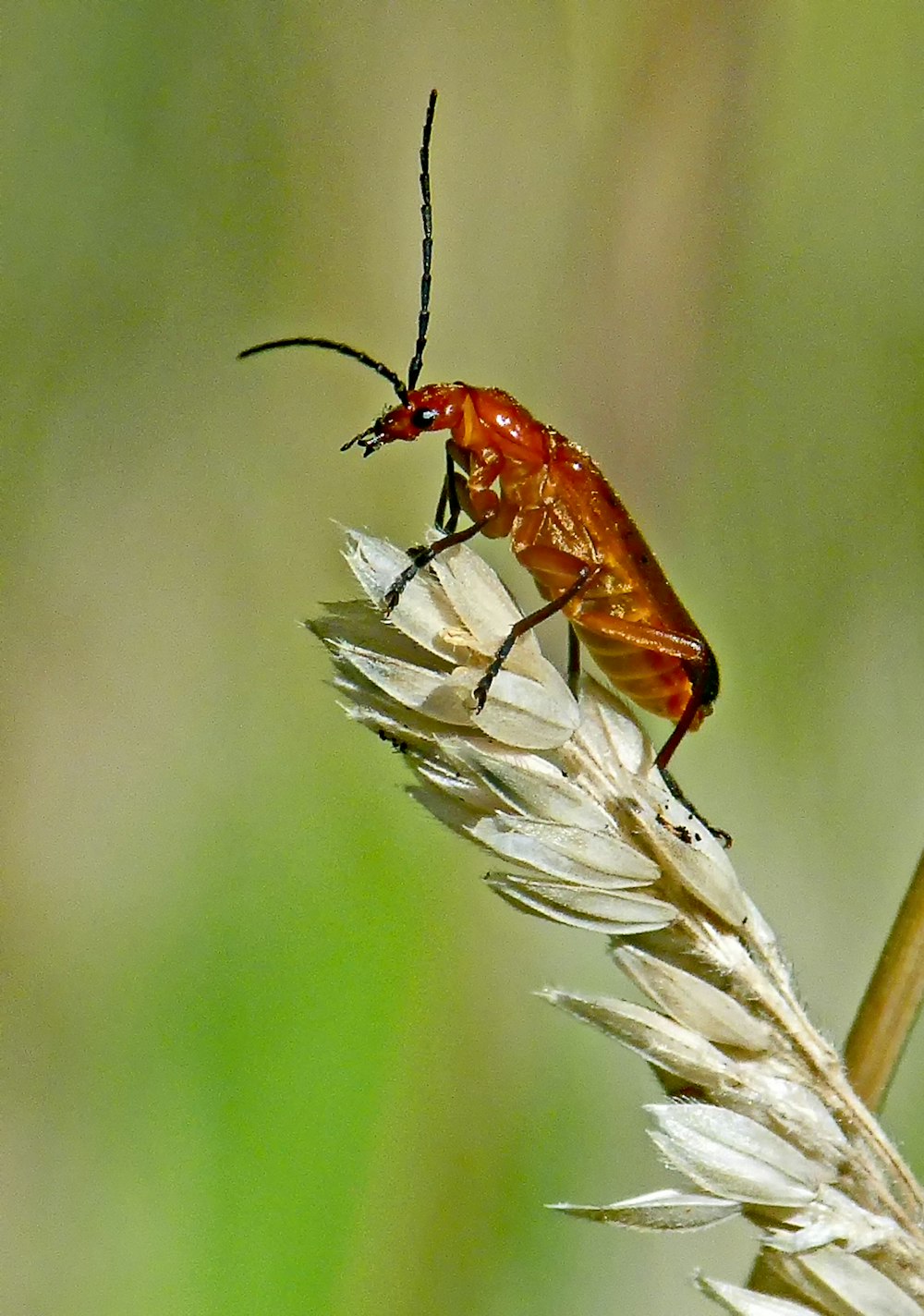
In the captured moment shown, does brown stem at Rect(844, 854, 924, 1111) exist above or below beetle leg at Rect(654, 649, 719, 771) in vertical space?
below

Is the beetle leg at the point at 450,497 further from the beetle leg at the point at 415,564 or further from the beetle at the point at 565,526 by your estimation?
the beetle leg at the point at 415,564

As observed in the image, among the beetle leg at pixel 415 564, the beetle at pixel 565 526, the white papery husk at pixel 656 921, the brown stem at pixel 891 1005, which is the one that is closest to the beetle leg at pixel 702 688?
the beetle at pixel 565 526

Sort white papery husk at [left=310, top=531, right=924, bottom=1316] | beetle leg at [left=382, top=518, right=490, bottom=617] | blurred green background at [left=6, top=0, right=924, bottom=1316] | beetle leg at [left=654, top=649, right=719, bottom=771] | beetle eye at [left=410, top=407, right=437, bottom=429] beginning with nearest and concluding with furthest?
white papery husk at [left=310, top=531, right=924, bottom=1316], beetle leg at [left=382, top=518, right=490, bottom=617], beetle leg at [left=654, top=649, right=719, bottom=771], beetle eye at [left=410, top=407, right=437, bottom=429], blurred green background at [left=6, top=0, right=924, bottom=1316]

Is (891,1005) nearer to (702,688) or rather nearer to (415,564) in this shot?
(415,564)

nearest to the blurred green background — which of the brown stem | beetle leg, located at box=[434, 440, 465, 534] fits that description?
beetle leg, located at box=[434, 440, 465, 534]

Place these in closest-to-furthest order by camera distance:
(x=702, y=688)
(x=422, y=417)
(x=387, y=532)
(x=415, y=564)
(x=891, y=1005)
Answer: (x=891, y=1005)
(x=415, y=564)
(x=702, y=688)
(x=422, y=417)
(x=387, y=532)

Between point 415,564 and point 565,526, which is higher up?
point 565,526

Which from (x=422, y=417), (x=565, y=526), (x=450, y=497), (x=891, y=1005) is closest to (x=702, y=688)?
(x=565, y=526)

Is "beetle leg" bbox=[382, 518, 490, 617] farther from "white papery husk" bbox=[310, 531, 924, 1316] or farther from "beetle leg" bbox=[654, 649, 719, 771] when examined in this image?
"beetle leg" bbox=[654, 649, 719, 771]

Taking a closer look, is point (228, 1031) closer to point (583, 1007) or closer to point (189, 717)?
point (189, 717)
